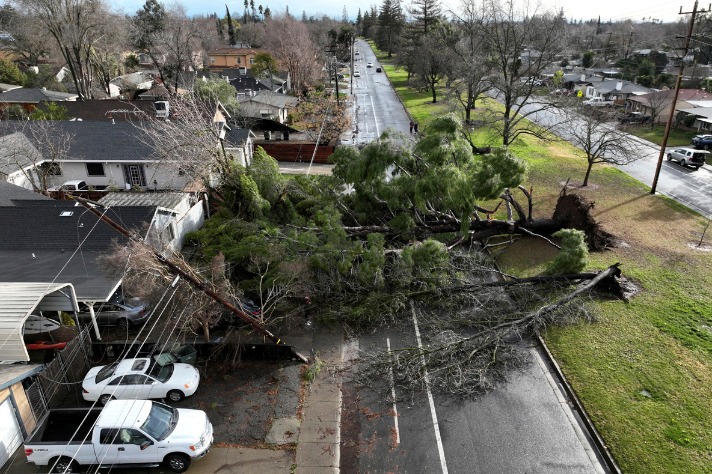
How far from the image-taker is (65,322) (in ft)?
56.9

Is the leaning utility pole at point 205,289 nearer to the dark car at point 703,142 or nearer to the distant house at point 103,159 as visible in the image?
the distant house at point 103,159

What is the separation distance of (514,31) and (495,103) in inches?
1294

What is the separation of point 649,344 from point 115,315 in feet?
61.4

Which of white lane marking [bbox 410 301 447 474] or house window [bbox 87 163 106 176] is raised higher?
house window [bbox 87 163 106 176]

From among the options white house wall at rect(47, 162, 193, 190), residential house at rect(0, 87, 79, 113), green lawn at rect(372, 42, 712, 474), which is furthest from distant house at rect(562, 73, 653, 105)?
residential house at rect(0, 87, 79, 113)

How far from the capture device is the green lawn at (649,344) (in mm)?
12242

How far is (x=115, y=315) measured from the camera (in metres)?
17.5

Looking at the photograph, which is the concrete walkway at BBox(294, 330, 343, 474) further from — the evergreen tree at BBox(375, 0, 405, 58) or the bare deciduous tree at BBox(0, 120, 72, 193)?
the evergreen tree at BBox(375, 0, 405, 58)

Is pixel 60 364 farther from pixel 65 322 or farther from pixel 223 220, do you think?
pixel 223 220

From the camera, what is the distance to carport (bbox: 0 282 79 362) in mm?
13094

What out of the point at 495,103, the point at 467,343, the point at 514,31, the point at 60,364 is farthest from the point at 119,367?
the point at 495,103

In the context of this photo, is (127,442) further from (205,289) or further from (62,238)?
(62,238)

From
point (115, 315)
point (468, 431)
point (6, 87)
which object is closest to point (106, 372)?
point (115, 315)

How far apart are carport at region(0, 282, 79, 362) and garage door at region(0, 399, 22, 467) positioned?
1.50 m
